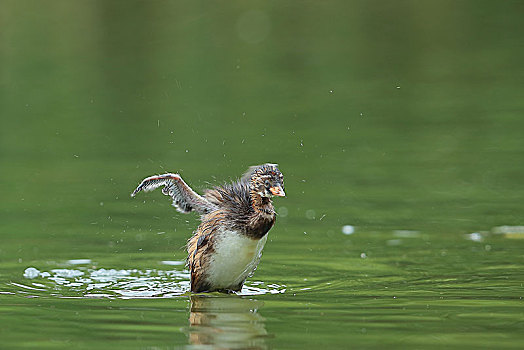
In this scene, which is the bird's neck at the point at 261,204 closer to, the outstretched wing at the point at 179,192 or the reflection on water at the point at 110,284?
the outstretched wing at the point at 179,192

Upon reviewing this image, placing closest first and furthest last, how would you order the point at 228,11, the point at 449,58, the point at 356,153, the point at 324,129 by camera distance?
the point at 356,153
the point at 324,129
the point at 449,58
the point at 228,11

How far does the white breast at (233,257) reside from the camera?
27.8 ft

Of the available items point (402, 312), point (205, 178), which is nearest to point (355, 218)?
point (205, 178)

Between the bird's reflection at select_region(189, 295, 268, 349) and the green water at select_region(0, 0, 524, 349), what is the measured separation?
28 mm

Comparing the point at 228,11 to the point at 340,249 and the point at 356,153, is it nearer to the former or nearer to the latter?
the point at 356,153

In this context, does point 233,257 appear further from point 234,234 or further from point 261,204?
point 261,204

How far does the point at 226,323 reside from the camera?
24.5ft

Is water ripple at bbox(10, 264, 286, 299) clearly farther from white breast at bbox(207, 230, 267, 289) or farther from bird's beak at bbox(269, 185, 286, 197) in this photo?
bird's beak at bbox(269, 185, 286, 197)

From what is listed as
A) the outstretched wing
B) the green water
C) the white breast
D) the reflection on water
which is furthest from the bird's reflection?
the outstretched wing

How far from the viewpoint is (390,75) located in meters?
21.1

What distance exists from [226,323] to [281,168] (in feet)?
20.6

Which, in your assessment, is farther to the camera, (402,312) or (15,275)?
(15,275)

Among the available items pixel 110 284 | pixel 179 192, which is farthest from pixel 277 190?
pixel 110 284

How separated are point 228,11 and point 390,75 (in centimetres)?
920
